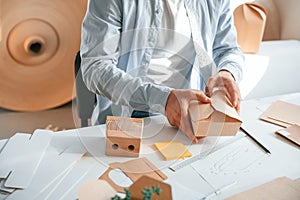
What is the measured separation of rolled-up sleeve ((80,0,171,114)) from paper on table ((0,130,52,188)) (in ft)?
0.59

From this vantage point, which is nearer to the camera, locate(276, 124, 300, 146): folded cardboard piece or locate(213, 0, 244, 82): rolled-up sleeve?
locate(276, 124, 300, 146): folded cardboard piece

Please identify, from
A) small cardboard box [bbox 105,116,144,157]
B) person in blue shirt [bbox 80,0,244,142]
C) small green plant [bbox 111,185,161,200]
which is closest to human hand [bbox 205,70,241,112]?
person in blue shirt [bbox 80,0,244,142]

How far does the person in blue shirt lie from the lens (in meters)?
0.89

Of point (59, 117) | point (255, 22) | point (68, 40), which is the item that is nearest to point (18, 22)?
point (68, 40)

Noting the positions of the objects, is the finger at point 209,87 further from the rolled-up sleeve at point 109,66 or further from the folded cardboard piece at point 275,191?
the folded cardboard piece at point 275,191

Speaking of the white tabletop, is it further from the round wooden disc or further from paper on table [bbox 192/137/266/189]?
the round wooden disc

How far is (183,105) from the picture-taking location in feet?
2.78

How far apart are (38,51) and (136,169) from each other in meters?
1.53

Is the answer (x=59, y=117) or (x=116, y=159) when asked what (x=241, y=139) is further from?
(x=59, y=117)

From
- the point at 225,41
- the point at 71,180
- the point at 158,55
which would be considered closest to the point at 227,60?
the point at 225,41

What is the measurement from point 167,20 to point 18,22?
1.23 m

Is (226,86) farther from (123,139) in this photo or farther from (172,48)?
(123,139)

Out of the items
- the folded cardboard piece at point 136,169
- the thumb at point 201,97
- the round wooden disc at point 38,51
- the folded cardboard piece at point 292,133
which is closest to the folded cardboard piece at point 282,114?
the folded cardboard piece at point 292,133

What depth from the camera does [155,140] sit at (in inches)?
34.3
